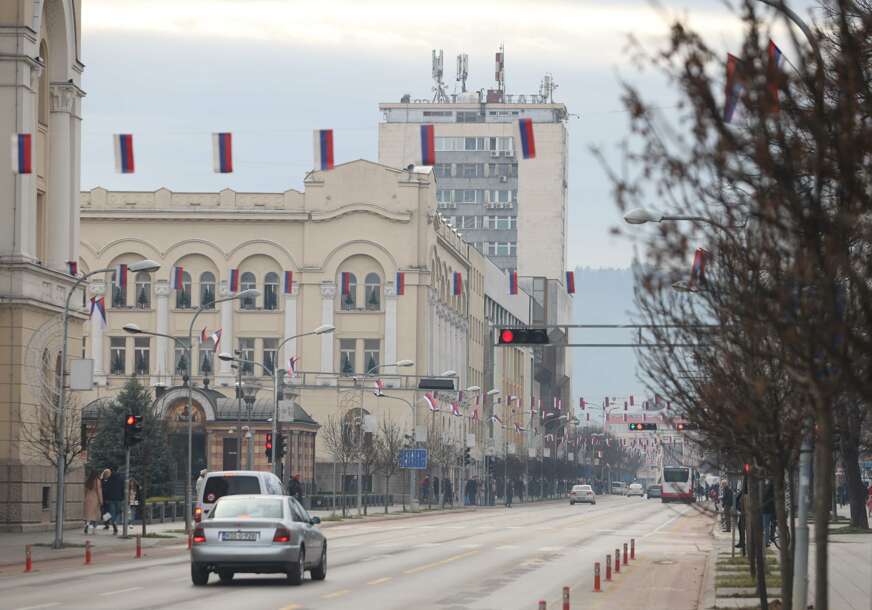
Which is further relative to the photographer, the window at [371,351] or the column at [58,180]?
the window at [371,351]

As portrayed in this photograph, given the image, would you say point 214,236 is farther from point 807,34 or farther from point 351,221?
point 807,34

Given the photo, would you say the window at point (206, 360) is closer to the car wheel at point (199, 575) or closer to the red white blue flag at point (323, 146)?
the red white blue flag at point (323, 146)

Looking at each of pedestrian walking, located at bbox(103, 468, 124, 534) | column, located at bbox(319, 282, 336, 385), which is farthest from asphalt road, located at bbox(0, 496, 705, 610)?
column, located at bbox(319, 282, 336, 385)

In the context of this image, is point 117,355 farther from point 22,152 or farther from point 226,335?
point 22,152

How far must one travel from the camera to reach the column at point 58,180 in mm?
52125

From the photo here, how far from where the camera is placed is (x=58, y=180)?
5253 cm

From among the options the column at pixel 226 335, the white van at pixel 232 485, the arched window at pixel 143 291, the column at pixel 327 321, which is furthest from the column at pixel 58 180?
the arched window at pixel 143 291

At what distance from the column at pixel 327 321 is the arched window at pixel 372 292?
7.49 ft

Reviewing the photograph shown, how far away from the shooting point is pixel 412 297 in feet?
352

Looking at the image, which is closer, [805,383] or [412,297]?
[805,383]

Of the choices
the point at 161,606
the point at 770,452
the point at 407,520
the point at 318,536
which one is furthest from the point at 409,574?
the point at 407,520

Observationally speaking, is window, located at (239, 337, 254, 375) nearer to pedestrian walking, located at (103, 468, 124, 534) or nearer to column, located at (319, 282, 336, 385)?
column, located at (319, 282, 336, 385)

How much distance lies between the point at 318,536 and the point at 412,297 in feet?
253

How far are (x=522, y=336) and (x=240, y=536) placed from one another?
25.4 metres
